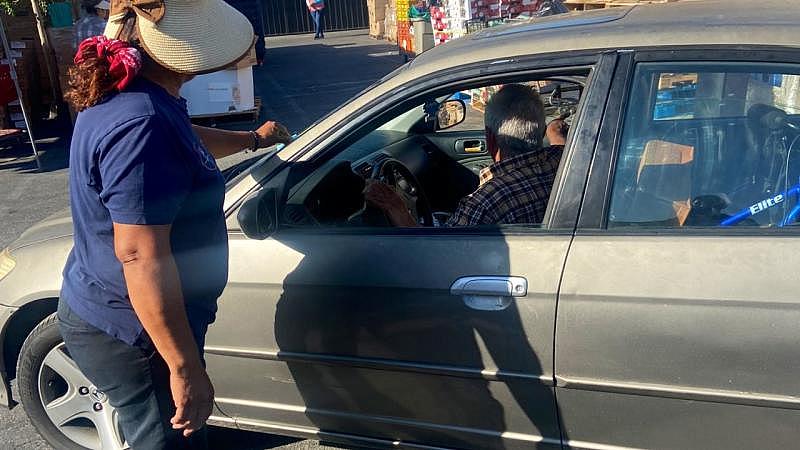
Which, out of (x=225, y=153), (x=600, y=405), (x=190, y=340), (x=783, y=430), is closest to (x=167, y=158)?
(x=190, y=340)

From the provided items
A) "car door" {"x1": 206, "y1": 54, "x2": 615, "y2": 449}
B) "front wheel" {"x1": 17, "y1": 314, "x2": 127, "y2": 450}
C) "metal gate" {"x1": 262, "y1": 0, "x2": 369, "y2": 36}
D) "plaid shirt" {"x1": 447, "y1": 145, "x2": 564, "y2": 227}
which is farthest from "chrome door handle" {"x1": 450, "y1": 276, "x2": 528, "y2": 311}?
"metal gate" {"x1": 262, "y1": 0, "x2": 369, "y2": 36}

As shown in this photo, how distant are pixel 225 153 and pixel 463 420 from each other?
1.33 metres

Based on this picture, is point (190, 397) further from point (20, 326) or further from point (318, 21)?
point (318, 21)

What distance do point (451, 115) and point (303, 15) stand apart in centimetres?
1916

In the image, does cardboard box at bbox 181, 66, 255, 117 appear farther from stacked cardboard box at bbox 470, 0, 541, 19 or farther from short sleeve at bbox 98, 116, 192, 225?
short sleeve at bbox 98, 116, 192, 225

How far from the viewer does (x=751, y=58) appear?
2.01 m

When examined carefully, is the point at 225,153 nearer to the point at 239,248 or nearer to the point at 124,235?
the point at 239,248

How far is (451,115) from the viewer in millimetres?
4055

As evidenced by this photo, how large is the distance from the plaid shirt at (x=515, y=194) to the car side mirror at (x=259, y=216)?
0.63 meters

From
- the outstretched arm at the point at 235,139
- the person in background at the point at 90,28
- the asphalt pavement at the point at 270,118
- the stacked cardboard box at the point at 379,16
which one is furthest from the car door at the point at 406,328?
the stacked cardboard box at the point at 379,16

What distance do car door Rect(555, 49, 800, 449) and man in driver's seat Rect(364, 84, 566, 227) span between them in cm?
42

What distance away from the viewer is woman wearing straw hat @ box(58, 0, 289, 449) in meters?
1.74

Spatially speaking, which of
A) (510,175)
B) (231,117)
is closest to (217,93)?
(231,117)

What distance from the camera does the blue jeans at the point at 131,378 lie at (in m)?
1.99
